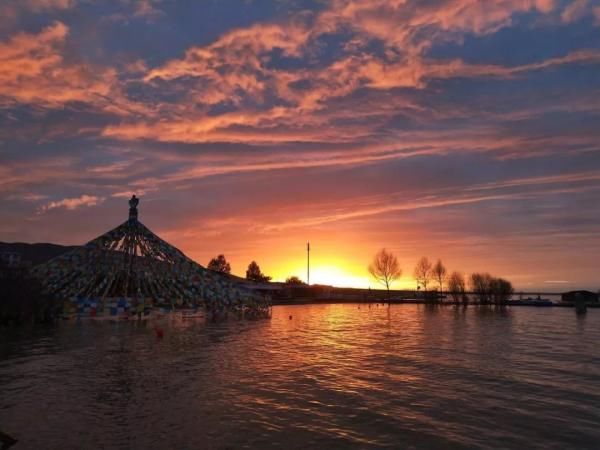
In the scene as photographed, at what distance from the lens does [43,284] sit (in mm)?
46156

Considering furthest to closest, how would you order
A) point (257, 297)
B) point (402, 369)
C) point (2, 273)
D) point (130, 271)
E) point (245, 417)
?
point (257, 297) < point (130, 271) < point (2, 273) < point (402, 369) < point (245, 417)

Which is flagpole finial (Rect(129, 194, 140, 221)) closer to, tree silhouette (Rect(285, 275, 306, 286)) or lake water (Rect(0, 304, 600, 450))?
lake water (Rect(0, 304, 600, 450))

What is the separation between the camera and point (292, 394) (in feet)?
56.1

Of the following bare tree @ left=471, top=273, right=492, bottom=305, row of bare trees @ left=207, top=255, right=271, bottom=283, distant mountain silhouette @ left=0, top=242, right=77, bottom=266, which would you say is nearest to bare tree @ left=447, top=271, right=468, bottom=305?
bare tree @ left=471, top=273, right=492, bottom=305

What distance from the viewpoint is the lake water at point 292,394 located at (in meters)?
12.4

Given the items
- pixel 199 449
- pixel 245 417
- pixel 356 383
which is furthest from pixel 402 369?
pixel 199 449

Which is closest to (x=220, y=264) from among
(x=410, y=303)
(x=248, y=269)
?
(x=248, y=269)

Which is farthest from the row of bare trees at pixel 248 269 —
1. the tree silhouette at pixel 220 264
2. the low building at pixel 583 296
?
the low building at pixel 583 296

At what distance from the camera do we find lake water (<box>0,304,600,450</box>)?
12445 millimetres

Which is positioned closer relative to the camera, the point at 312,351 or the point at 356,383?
the point at 356,383

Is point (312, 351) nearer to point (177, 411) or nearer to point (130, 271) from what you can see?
point (177, 411)

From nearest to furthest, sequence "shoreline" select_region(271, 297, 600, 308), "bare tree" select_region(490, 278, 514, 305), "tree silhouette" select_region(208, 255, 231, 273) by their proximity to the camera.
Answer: "shoreline" select_region(271, 297, 600, 308)
"bare tree" select_region(490, 278, 514, 305)
"tree silhouette" select_region(208, 255, 231, 273)

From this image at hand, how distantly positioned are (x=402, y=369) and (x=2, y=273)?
117 feet

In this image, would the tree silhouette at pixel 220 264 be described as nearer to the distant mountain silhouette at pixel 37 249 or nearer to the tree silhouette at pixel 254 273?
the tree silhouette at pixel 254 273
